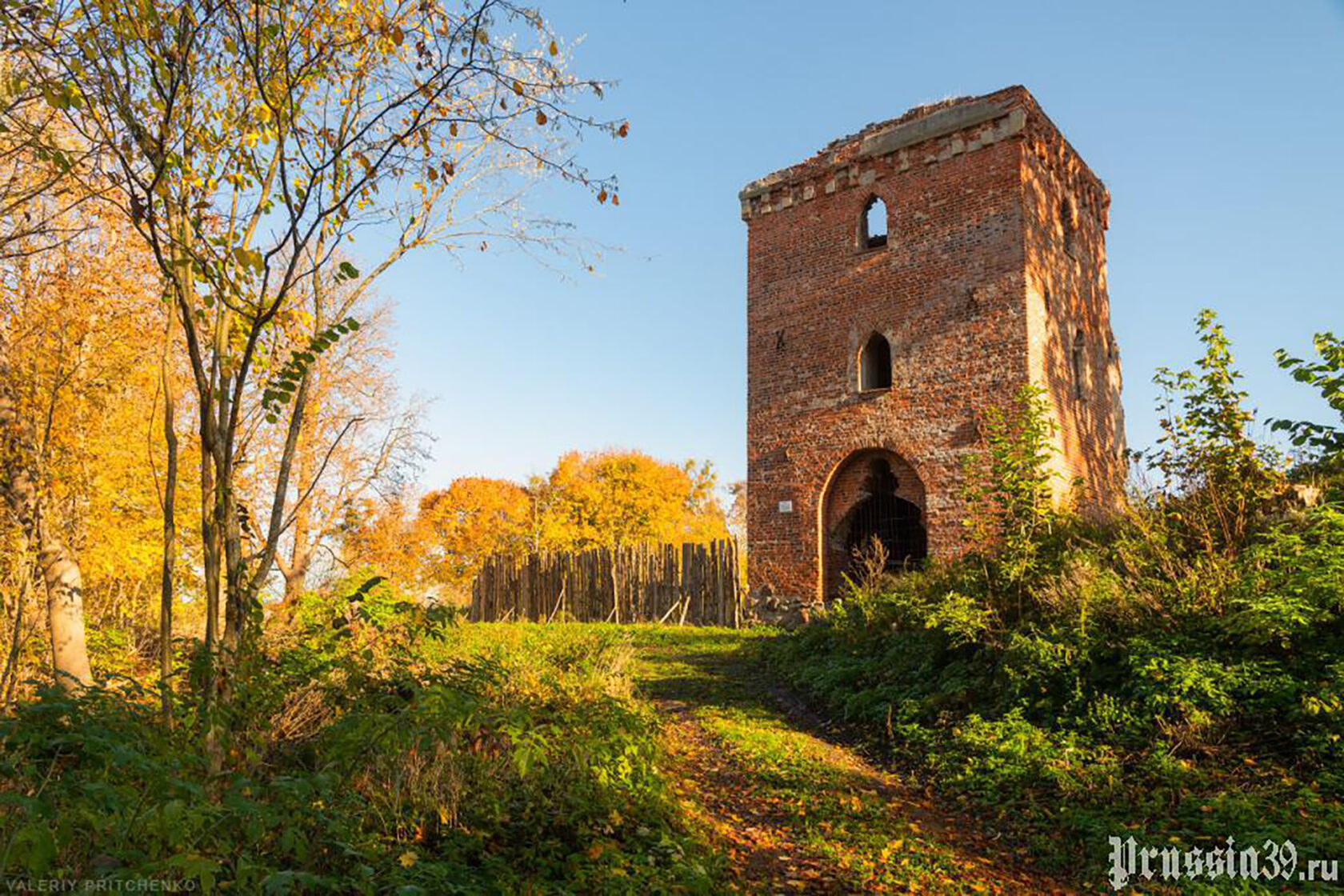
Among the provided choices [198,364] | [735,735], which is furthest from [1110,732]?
[198,364]

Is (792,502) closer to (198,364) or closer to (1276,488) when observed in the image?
(1276,488)

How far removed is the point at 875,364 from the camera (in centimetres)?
1648

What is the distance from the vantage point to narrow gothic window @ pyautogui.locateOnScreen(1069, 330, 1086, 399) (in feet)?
53.3

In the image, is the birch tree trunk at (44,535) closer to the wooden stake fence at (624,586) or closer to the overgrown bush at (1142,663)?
the overgrown bush at (1142,663)

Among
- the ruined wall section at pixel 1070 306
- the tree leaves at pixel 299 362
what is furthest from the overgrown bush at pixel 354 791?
the ruined wall section at pixel 1070 306

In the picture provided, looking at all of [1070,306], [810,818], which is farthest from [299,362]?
[1070,306]

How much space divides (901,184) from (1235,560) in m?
10.8

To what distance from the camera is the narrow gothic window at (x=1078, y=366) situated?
16.2 metres

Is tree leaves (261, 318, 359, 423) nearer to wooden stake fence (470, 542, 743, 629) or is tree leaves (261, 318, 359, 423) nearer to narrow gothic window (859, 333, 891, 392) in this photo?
narrow gothic window (859, 333, 891, 392)

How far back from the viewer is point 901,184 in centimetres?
1598

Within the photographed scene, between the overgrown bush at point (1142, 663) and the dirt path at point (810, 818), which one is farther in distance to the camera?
the overgrown bush at point (1142, 663)

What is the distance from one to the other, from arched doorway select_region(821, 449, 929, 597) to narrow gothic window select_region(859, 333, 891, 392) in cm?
143

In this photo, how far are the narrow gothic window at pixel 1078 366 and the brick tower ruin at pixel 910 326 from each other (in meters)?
0.04

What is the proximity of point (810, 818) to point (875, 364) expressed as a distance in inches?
Answer: 477
